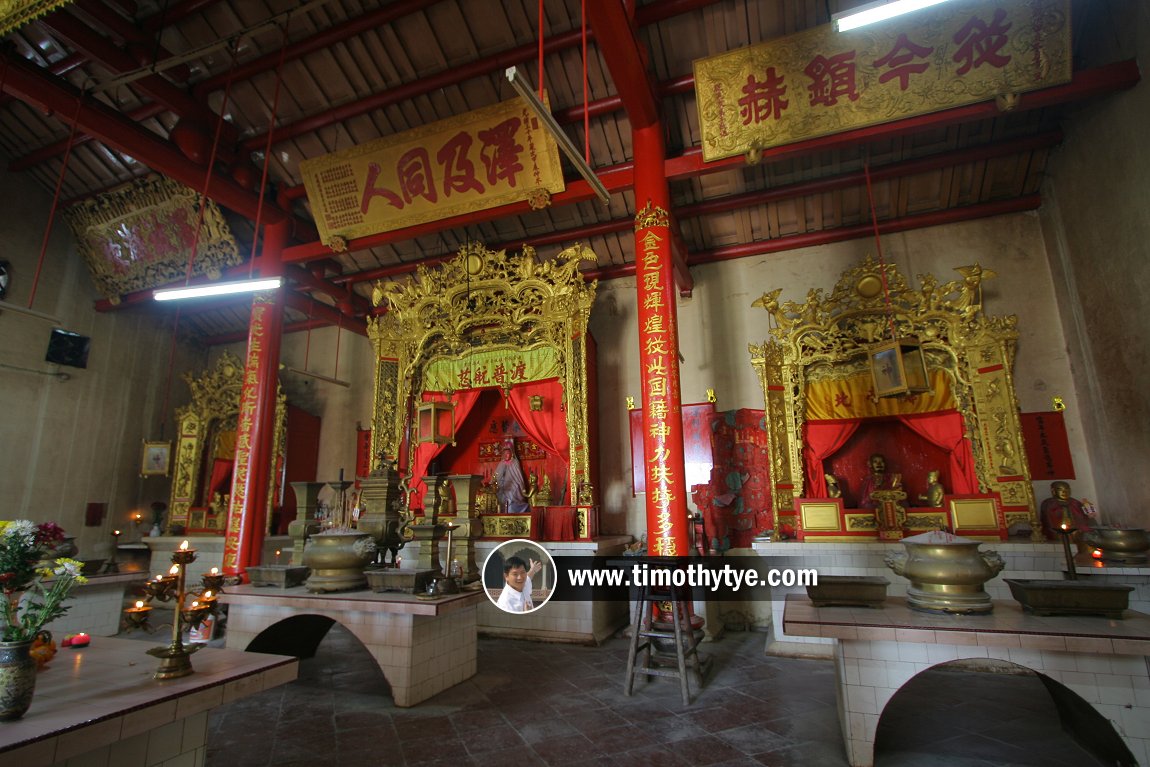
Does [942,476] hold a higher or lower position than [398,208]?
lower

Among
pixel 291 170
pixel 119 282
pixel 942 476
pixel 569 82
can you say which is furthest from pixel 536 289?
pixel 119 282

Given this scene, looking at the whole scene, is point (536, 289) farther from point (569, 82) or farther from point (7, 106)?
point (7, 106)

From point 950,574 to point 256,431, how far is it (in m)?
7.33

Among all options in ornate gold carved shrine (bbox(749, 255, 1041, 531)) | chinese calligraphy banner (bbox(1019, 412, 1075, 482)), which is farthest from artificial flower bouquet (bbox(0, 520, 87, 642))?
chinese calligraphy banner (bbox(1019, 412, 1075, 482))

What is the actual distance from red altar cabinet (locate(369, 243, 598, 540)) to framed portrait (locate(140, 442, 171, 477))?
400 cm

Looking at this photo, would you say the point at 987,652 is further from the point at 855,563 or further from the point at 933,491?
the point at 933,491

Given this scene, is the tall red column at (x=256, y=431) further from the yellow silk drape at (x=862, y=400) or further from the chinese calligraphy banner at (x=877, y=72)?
the yellow silk drape at (x=862, y=400)

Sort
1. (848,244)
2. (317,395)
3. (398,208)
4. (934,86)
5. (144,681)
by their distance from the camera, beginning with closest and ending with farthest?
1. (144,681)
2. (934,86)
3. (398,208)
4. (848,244)
5. (317,395)

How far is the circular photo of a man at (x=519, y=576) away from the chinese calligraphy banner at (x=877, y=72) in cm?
432

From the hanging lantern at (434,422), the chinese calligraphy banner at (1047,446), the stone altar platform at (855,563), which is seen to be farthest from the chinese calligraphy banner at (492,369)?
the chinese calligraphy banner at (1047,446)

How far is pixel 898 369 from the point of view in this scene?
5625 millimetres

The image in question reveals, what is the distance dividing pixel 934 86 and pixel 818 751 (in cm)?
539

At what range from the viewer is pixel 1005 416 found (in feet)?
18.9

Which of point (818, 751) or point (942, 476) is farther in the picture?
point (942, 476)
